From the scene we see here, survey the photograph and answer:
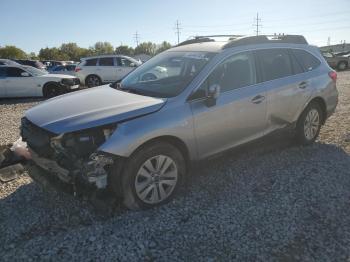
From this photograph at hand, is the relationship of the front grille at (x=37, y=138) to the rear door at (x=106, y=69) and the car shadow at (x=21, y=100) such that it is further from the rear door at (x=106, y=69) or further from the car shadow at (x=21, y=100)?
the rear door at (x=106, y=69)

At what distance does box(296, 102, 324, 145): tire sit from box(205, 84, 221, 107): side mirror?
2181mm

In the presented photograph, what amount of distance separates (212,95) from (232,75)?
2.20ft

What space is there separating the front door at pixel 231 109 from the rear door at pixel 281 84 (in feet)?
0.63

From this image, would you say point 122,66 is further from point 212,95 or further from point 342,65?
point 342,65

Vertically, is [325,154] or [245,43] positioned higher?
[245,43]

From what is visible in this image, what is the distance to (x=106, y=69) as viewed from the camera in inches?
735

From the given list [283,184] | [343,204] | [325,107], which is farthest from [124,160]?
[325,107]

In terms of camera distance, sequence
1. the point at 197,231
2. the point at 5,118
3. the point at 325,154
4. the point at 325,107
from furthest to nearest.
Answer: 1. the point at 5,118
2. the point at 325,107
3. the point at 325,154
4. the point at 197,231

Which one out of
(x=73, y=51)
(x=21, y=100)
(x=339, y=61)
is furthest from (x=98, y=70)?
(x=73, y=51)

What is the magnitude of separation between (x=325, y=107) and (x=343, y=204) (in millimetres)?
2525

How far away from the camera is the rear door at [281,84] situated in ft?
→ 17.8

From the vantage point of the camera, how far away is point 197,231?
3.83 m

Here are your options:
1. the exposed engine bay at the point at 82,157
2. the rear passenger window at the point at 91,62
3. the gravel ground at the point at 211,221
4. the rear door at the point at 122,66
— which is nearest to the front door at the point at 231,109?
the gravel ground at the point at 211,221

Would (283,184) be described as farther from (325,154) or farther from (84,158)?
(84,158)
